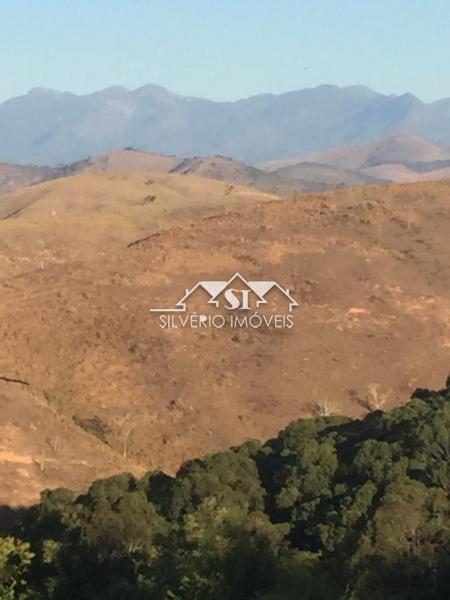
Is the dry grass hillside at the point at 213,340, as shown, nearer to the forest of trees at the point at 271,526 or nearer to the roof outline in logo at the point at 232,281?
the roof outline in logo at the point at 232,281

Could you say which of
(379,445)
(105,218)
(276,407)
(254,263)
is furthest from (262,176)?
(379,445)

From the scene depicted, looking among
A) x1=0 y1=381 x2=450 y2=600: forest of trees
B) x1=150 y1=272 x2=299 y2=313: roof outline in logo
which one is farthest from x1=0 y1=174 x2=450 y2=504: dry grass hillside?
x1=0 y1=381 x2=450 y2=600: forest of trees

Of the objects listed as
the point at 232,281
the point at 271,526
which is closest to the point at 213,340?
the point at 232,281

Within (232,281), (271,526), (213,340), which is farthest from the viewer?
(232,281)

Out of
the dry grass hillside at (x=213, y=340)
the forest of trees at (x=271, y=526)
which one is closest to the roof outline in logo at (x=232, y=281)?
the dry grass hillside at (x=213, y=340)

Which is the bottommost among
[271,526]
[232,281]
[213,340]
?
[271,526]

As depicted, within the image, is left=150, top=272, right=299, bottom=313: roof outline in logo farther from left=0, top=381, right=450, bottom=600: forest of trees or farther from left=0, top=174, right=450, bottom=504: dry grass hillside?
left=0, top=381, right=450, bottom=600: forest of trees

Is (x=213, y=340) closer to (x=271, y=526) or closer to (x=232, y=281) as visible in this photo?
(x=232, y=281)
